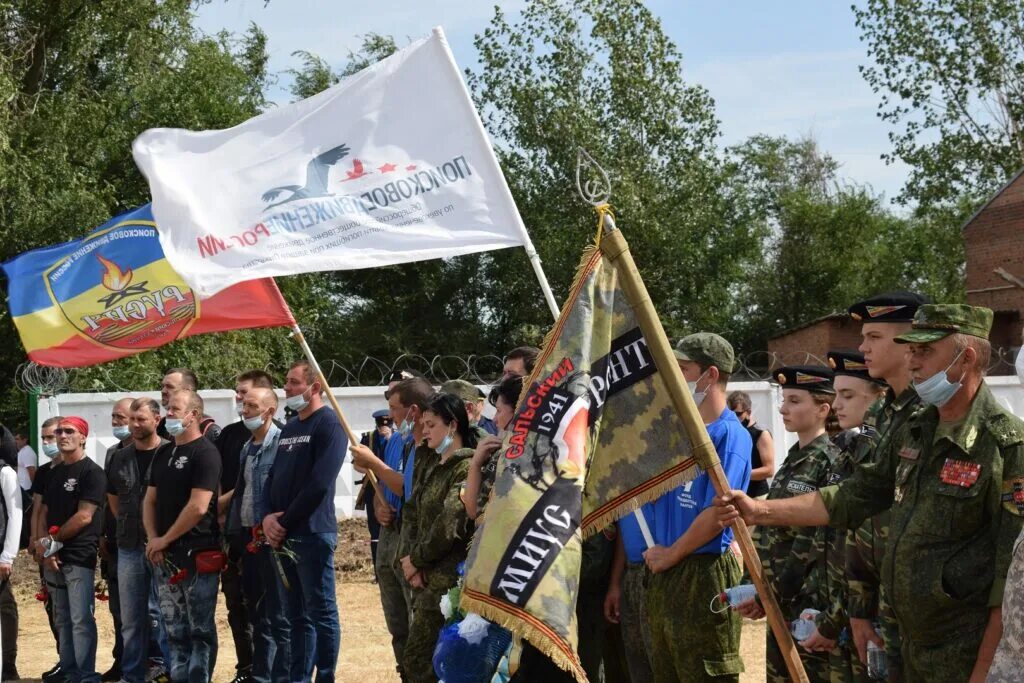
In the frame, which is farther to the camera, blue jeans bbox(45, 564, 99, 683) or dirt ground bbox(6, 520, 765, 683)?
dirt ground bbox(6, 520, 765, 683)

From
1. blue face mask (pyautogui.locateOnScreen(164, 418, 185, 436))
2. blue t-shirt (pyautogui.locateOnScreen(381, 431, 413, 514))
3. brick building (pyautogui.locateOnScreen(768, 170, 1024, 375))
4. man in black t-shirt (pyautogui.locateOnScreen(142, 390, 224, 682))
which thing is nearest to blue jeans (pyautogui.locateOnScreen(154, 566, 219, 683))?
man in black t-shirt (pyautogui.locateOnScreen(142, 390, 224, 682))

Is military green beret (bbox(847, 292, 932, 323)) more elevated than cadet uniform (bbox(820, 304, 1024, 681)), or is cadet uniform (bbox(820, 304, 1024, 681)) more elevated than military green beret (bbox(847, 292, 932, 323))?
military green beret (bbox(847, 292, 932, 323))

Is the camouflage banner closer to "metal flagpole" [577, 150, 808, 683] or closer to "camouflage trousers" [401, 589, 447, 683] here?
"metal flagpole" [577, 150, 808, 683]

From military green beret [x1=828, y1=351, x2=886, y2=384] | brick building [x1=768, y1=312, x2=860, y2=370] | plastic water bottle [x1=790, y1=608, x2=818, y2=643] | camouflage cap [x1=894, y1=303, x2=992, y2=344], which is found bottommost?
plastic water bottle [x1=790, y1=608, x2=818, y2=643]

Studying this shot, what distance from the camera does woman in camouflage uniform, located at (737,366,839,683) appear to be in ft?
18.9

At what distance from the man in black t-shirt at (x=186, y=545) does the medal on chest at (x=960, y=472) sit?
232 inches

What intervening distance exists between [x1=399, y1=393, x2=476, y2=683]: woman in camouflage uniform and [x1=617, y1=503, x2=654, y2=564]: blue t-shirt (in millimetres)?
881

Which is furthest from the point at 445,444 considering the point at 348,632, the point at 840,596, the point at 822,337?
the point at 822,337

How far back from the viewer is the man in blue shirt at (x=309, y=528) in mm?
8625

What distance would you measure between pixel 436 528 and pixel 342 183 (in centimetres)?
210

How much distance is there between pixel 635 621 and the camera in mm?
6117

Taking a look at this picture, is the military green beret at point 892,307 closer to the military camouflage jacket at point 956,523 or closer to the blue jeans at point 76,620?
the military camouflage jacket at point 956,523

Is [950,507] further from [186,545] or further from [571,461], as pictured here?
[186,545]

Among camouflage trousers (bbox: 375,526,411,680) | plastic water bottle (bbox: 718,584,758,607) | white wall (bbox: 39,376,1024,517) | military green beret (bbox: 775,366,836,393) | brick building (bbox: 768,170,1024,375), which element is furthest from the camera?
brick building (bbox: 768,170,1024,375)
